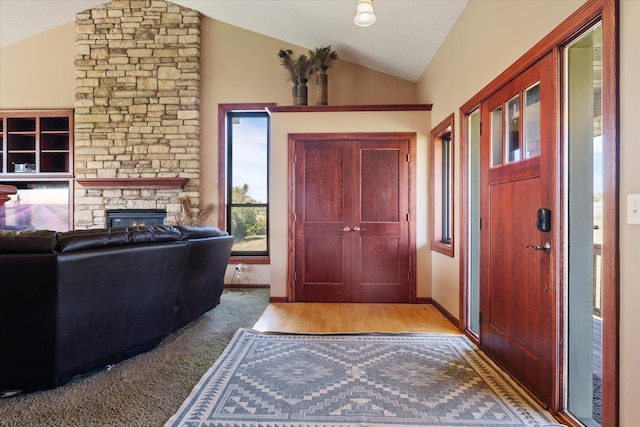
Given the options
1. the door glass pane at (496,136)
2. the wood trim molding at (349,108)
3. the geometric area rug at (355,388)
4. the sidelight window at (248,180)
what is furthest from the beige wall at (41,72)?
the door glass pane at (496,136)

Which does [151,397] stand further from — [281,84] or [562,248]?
[281,84]

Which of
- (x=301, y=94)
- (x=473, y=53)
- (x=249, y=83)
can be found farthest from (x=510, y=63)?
(x=249, y=83)

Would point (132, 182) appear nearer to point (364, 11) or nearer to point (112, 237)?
point (112, 237)

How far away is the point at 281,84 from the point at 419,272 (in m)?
3.19

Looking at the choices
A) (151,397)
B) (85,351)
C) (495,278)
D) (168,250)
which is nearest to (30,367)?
(85,351)

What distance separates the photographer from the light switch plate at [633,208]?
125cm

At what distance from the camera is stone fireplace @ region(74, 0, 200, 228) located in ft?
15.4

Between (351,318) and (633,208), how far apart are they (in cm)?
249

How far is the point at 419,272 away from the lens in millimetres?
3920

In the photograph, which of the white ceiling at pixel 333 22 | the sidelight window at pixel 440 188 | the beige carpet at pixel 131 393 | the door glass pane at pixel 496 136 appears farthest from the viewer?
the sidelight window at pixel 440 188

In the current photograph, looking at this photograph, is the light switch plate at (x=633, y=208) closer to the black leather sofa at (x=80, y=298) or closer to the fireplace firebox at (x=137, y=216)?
the black leather sofa at (x=80, y=298)

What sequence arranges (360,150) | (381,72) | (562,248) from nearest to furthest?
1. (562,248)
2. (360,150)
3. (381,72)

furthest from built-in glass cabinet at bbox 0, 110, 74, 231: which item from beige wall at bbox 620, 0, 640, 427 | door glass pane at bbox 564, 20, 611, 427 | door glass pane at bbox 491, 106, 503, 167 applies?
beige wall at bbox 620, 0, 640, 427

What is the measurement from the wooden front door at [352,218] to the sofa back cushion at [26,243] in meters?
2.47
